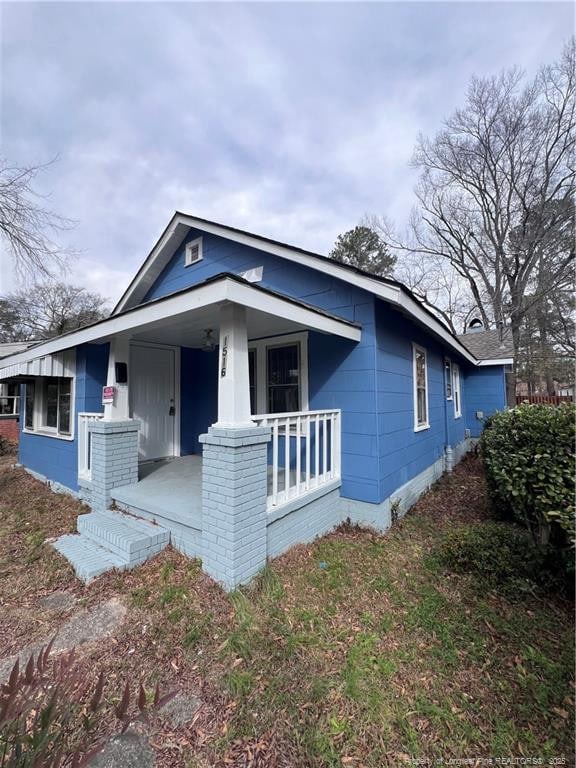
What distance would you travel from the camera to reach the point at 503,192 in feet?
56.1

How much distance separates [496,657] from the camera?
253cm

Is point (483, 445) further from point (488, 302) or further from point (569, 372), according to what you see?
point (569, 372)

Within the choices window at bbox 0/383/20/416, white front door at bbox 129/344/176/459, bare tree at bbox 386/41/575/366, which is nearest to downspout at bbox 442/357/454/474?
white front door at bbox 129/344/176/459

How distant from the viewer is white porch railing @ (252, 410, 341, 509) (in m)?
3.96

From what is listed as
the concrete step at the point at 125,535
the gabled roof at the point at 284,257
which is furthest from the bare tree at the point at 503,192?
the concrete step at the point at 125,535

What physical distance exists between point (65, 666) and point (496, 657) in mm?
2864

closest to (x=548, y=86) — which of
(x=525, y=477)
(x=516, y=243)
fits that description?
(x=516, y=243)

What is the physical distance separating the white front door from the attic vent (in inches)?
71.8

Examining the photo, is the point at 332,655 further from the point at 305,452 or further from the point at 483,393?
the point at 483,393

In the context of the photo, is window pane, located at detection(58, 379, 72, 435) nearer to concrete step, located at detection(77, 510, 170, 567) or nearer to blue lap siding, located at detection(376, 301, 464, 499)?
concrete step, located at detection(77, 510, 170, 567)

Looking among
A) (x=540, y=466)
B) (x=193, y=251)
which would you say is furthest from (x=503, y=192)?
(x=540, y=466)

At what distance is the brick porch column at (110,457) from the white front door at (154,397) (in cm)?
148

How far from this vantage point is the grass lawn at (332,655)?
6.46 feet

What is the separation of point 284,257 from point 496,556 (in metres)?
4.59
